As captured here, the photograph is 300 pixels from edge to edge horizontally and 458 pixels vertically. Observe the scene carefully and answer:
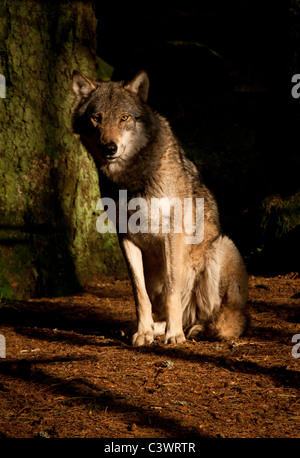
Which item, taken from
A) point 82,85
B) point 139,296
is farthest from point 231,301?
point 82,85

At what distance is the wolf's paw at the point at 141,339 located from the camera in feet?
14.9

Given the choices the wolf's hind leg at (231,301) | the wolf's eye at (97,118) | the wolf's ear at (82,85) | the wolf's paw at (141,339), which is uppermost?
the wolf's ear at (82,85)

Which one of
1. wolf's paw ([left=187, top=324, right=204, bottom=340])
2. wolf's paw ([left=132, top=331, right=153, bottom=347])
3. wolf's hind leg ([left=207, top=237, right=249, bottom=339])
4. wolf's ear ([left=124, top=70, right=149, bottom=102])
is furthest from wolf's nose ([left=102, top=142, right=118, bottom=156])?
wolf's paw ([left=187, top=324, right=204, bottom=340])

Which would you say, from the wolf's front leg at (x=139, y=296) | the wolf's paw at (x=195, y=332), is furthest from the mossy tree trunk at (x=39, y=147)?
the wolf's paw at (x=195, y=332)

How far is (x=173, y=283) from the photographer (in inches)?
184

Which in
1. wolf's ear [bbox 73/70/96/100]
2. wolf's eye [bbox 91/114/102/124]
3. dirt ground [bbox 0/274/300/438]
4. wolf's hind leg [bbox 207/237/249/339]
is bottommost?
dirt ground [bbox 0/274/300/438]

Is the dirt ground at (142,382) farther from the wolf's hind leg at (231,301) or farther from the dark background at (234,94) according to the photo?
the dark background at (234,94)

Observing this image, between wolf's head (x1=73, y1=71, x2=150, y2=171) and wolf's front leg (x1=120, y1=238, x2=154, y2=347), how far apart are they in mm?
805

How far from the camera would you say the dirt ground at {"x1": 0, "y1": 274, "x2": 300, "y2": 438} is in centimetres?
286

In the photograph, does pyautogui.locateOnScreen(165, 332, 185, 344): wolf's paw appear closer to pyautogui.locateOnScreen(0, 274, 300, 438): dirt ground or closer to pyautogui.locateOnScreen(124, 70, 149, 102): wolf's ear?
pyautogui.locateOnScreen(0, 274, 300, 438): dirt ground

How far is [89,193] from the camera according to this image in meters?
6.97

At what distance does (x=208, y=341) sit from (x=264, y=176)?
4.22 meters

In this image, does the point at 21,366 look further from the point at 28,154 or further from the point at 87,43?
the point at 87,43

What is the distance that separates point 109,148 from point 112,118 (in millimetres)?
305
